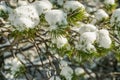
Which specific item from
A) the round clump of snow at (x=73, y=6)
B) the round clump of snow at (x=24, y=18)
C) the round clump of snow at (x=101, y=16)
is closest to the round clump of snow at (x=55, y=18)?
the round clump of snow at (x=24, y=18)

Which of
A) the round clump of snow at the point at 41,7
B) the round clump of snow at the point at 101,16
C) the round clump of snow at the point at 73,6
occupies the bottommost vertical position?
the round clump of snow at the point at 101,16

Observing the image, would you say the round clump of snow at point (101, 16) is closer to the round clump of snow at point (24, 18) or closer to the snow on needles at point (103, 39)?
the snow on needles at point (103, 39)

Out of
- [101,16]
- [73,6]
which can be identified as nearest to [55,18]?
[73,6]

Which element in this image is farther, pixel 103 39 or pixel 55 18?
pixel 103 39

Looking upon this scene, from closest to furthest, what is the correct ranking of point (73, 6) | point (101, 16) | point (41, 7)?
point (41, 7) → point (73, 6) → point (101, 16)

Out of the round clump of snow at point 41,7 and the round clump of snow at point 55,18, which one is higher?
the round clump of snow at point 41,7

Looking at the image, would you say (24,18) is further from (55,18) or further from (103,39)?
(103,39)

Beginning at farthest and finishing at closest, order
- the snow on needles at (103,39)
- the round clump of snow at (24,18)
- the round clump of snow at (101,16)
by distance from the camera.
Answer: the round clump of snow at (101,16), the snow on needles at (103,39), the round clump of snow at (24,18)

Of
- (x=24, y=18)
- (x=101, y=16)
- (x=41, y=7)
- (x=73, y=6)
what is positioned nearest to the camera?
(x=24, y=18)

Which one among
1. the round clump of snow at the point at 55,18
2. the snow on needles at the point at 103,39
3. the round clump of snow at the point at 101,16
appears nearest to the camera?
the round clump of snow at the point at 55,18
